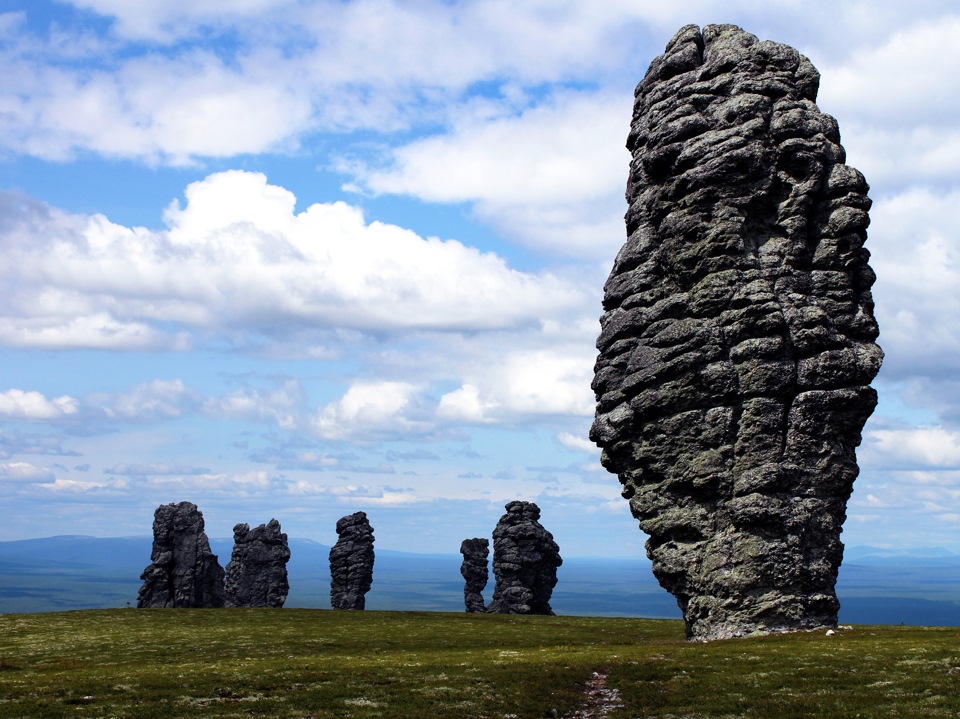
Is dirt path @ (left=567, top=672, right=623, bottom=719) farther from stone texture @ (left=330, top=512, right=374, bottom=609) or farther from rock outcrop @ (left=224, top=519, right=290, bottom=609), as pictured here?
stone texture @ (left=330, top=512, right=374, bottom=609)

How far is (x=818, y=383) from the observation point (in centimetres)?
6088

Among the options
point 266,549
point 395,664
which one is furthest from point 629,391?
point 266,549

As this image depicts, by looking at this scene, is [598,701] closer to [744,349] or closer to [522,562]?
[744,349]

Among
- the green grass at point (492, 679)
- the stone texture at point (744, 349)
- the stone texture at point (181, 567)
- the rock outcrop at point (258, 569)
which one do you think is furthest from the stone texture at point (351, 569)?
the stone texture at point (744, 349)

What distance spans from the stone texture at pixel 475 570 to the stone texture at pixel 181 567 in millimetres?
34383

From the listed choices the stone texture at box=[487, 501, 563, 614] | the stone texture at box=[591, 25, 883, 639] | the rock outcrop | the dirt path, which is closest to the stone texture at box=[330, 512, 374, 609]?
the rock outcrop

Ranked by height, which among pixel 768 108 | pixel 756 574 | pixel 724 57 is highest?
pixel 724 57

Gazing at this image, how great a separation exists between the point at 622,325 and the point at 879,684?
113 ft

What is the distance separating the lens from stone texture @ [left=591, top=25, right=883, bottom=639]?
59.6 m

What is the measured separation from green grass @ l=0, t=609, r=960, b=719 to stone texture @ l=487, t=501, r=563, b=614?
186 ft

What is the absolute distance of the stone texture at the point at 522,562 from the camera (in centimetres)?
11944

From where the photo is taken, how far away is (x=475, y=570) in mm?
129375

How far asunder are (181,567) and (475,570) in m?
40.4

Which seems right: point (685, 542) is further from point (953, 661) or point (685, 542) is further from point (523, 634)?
point (953, 661)
